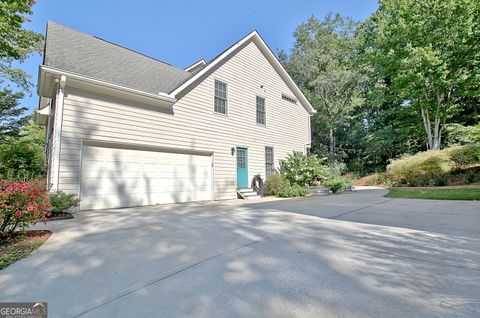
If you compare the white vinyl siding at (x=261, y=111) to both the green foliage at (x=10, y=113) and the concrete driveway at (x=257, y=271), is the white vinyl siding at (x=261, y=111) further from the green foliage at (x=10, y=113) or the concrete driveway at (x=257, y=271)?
the green foliage at (x=10, y=113)

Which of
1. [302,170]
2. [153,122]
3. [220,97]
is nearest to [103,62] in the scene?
[153,122]

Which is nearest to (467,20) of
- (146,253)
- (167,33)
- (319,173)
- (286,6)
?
(286,6)

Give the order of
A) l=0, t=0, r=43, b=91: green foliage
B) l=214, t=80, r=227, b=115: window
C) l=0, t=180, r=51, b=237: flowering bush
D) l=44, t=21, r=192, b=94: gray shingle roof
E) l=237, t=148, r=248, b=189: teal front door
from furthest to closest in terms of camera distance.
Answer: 1. l=237, t=148, r=248, b=189: teal front door
2. l=214, t=80, r=227, b=115: window
3. l=0, t=0, r=43, b=91: green foliage
4. l=44, t=21, r=192, b=94: gray shingle roof
5. l=0, t=180, r=51, b=237: flowering bush

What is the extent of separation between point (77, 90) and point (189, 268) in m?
6.63

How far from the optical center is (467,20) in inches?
544

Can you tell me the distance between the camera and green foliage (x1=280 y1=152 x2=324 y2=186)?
11508 mm

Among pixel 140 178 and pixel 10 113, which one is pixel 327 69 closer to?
pixel 140 178

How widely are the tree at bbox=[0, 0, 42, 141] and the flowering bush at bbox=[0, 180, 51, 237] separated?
8.88 m

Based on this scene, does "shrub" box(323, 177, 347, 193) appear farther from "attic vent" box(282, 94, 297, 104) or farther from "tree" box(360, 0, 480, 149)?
"tree" box(360, 0, 480, 149)

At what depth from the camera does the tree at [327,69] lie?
69.1 ft

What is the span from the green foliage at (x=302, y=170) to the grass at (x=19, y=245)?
9610 millimetres

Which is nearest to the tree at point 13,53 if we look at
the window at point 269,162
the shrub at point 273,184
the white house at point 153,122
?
the white house at point 153,122

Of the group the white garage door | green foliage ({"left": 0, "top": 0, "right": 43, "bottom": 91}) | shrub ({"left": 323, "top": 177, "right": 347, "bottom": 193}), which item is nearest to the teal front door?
the white garage door

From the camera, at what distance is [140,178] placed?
7.96 m
